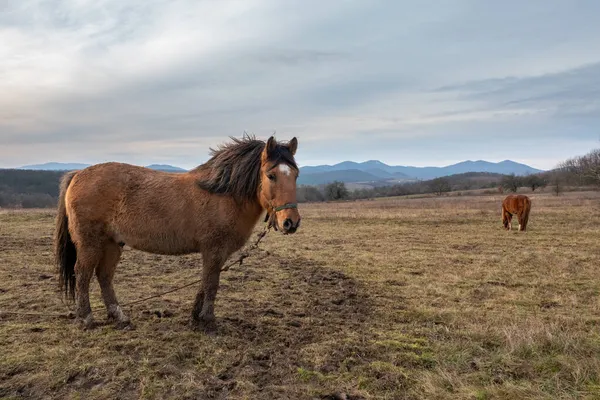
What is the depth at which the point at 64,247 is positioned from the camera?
211 inches

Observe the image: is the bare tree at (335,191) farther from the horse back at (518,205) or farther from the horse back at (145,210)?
the horse back at (145,210)

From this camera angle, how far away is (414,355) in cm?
412

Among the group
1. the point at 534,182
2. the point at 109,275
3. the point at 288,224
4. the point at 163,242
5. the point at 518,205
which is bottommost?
the point at 109,275

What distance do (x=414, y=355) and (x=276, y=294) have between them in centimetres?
334

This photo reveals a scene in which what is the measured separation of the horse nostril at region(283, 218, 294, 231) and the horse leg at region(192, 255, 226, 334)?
104 centimetres

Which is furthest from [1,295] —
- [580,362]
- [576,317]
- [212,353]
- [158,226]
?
[576,317]

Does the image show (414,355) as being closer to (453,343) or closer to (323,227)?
(453,343)

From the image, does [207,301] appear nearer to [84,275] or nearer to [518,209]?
[84,275]

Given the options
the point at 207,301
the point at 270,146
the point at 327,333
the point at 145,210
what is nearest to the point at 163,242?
the point at 145,210

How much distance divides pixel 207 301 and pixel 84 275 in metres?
1.72

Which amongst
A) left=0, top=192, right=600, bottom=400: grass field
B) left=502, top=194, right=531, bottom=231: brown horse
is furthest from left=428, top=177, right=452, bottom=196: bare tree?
left=0, top=192, right=600, bottom=400: grass field

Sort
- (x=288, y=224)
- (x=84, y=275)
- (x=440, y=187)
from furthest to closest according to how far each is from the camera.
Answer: (x=440, y=187) → (x=84, y=275) → (x=288, y=224)

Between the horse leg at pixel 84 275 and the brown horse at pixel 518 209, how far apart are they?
57.3 ft

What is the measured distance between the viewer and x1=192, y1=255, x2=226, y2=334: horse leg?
16.0ft
